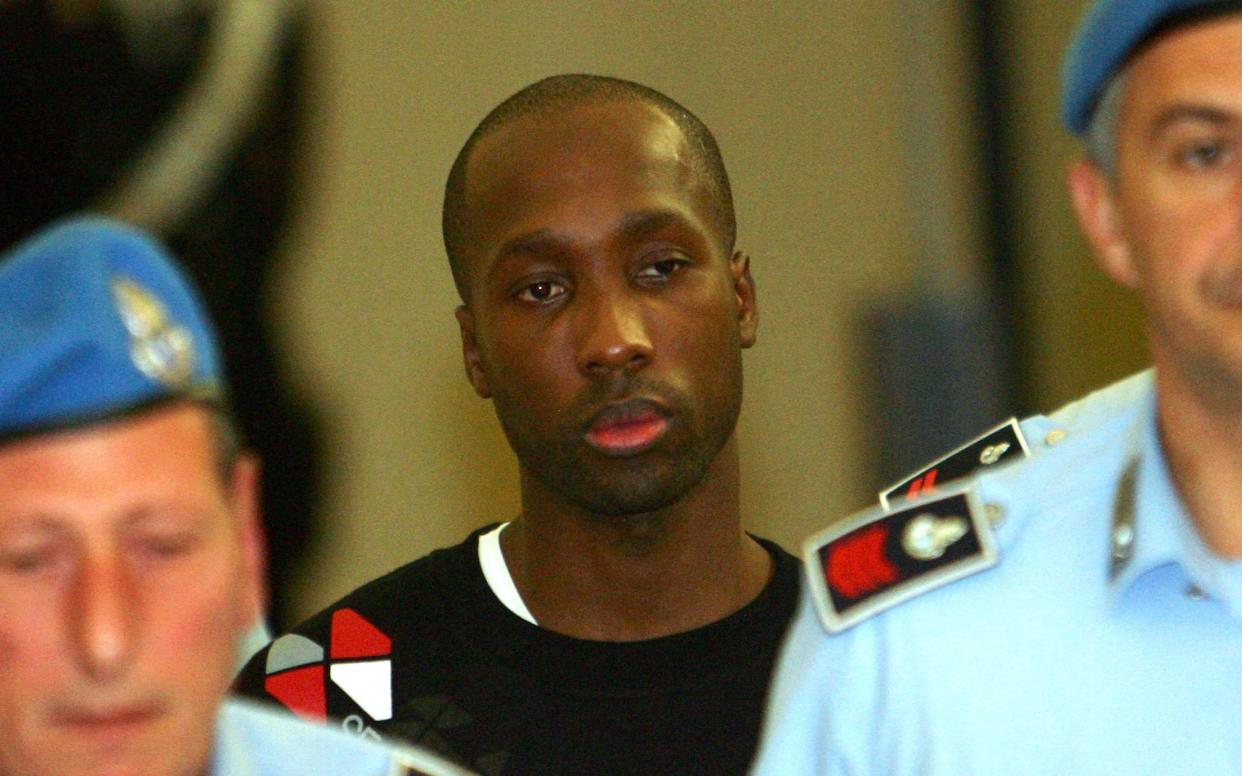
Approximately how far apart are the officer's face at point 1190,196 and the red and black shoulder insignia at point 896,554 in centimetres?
18

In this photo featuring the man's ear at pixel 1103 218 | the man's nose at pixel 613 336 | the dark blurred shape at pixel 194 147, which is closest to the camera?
the man's ear at pixel 1103 218

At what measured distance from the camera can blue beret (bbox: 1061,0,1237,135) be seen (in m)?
1.42

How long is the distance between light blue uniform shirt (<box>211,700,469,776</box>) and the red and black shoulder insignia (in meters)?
0.33

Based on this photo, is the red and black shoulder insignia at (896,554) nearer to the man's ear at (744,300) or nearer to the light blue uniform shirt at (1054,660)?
the light blue uniform shirt at (1054,660)

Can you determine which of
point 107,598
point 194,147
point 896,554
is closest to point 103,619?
point 107,598

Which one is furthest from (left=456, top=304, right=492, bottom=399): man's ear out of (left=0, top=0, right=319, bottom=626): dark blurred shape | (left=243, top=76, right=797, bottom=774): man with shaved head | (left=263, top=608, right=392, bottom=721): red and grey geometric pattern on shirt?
(left=0, top=0, right=319, bottom=626): dark blurred shape

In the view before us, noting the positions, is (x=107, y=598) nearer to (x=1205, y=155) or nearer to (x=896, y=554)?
(x=896, y=554)

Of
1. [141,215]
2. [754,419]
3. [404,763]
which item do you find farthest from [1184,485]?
[754,419]

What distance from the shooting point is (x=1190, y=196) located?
1401 millimetres

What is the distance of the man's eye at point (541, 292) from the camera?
2.05 meters

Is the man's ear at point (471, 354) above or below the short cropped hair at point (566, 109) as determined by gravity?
below

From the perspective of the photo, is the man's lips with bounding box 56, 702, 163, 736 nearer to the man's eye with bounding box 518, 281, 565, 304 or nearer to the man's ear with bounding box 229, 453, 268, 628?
the man's ear with bounding box 229, 453, 268, 628

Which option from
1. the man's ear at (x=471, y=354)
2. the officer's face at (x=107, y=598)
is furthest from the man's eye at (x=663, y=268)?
the officer's face at (x=107, y=598)

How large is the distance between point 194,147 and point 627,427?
148 cm
